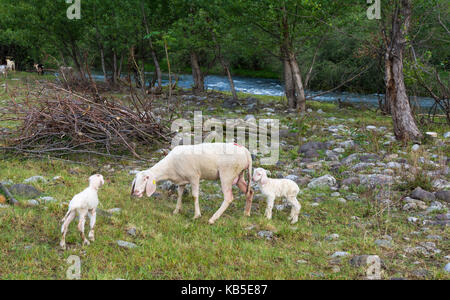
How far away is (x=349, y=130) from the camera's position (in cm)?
1313

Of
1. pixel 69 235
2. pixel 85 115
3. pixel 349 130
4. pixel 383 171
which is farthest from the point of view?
pixel 349 130

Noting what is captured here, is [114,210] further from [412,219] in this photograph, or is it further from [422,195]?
[422,195]

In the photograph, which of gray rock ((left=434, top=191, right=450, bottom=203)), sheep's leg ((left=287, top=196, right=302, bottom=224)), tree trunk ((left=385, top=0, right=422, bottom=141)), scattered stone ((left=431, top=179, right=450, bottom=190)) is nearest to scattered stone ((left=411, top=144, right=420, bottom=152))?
tree trunk ((left=385, top=0, right=422, bottom=141))

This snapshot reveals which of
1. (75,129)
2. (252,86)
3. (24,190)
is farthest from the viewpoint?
(252,86)

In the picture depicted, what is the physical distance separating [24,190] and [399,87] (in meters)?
9.02

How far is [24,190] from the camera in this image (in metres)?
6.69

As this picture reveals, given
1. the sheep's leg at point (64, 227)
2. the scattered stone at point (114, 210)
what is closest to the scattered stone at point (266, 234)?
the scattered stone at point (114, 210)

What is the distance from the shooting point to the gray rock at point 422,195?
23.9 ft

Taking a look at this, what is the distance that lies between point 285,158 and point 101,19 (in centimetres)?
1474

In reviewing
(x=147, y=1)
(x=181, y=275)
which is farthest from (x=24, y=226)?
(x=147, y=1)

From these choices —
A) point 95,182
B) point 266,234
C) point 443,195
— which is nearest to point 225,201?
point 266,234

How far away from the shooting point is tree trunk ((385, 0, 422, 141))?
11.1 m

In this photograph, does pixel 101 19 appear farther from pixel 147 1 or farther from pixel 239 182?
pixel 239 182

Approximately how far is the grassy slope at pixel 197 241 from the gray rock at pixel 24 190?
0.23 metres
